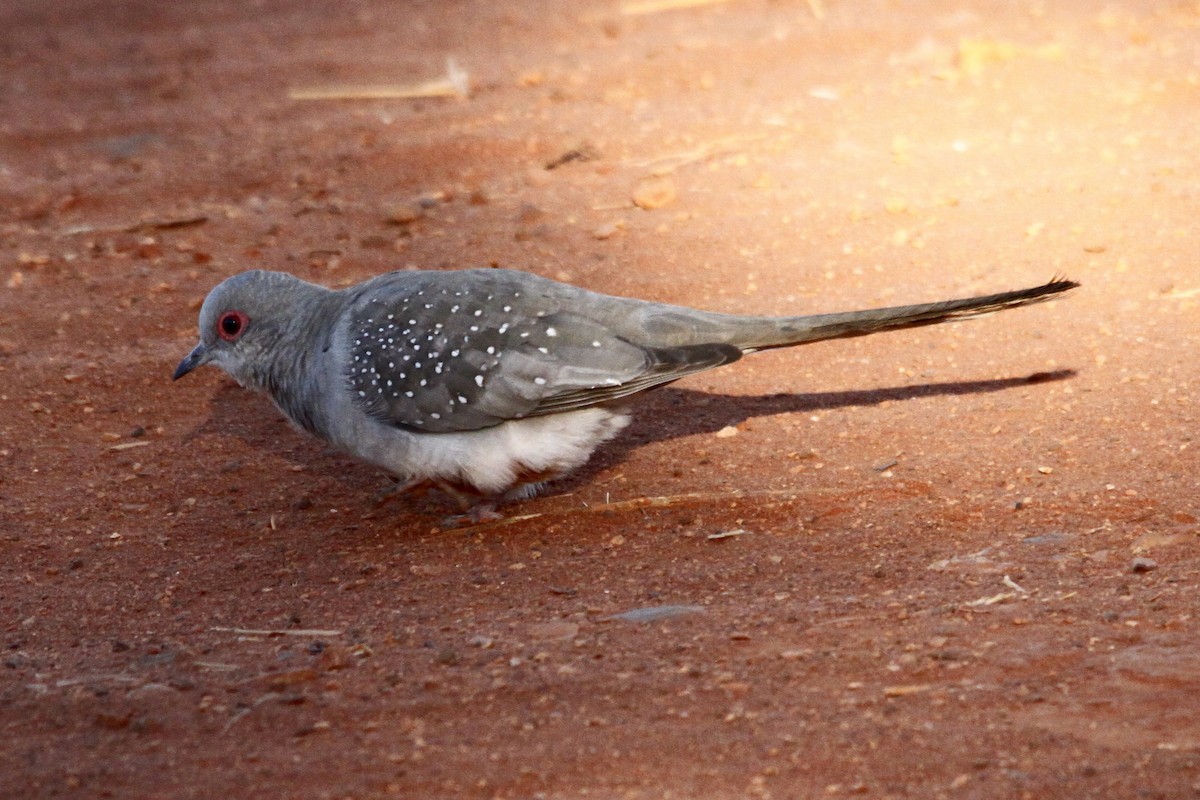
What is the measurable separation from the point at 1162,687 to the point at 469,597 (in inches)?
79.4

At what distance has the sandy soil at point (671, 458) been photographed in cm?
338

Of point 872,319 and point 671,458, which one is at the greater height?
point 872,319

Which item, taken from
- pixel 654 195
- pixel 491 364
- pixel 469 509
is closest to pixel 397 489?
pixel 469 509

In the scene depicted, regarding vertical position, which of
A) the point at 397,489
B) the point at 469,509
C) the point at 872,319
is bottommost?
the point at 469,509

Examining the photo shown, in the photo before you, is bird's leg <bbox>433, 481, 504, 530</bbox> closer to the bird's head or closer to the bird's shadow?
the bird's shadow

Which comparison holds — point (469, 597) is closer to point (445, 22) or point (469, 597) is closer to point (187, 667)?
point (187, 667)

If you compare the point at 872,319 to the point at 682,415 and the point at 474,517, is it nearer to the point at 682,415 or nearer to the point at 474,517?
the point at 682,415

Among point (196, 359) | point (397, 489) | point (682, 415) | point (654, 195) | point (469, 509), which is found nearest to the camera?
point (397, 489)

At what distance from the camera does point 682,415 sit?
18.6ft

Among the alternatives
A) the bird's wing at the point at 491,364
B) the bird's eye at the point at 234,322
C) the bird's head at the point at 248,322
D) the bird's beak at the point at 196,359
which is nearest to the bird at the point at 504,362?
the bird's wing at the point at 491,364

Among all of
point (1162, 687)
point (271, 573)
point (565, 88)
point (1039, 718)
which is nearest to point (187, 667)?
point (271, 573)

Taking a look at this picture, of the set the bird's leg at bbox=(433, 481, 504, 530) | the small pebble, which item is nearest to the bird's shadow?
the bird's leg at bbox=(433, 481, 504, 530)

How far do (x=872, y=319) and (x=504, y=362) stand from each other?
127 cm

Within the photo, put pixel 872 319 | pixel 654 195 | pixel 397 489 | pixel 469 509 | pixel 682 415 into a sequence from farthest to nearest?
pixel 654 195 < pixel 682 415 < pixel 469 509 < pixel 397 489 < pixel 872 319
